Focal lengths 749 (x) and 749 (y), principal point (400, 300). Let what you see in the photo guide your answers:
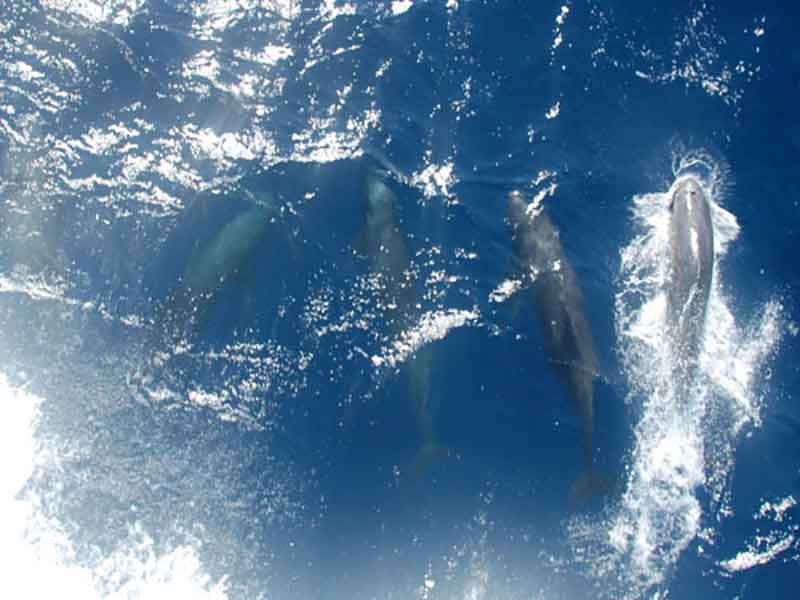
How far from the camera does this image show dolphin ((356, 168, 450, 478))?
16.6 m

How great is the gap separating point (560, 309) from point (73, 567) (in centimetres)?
1205

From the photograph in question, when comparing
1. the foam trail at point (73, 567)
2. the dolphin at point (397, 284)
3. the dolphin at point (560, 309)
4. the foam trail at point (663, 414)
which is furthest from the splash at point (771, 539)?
the foam trail at point (73, 567)

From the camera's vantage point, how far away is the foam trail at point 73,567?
15523 mm

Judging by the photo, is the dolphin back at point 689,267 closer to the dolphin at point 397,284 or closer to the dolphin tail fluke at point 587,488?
the dolphin tail fluke at point 587,488

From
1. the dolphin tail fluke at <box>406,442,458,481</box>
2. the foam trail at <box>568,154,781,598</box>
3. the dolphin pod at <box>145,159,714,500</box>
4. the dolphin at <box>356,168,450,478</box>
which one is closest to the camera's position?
the foam trail at <box>568,154,781,598</box>

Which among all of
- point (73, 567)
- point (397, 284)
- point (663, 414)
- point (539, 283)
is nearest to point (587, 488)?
point (663, 414)

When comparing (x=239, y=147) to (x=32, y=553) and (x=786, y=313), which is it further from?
(x=786, y=313)

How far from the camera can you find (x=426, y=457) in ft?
53.8

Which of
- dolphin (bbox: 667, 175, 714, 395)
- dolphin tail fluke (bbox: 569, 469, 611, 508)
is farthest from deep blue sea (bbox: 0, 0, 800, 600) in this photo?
dolphin (bbox: 667, 175, 714, 395)

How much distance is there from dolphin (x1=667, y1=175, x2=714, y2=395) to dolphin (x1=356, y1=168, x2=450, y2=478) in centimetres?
575

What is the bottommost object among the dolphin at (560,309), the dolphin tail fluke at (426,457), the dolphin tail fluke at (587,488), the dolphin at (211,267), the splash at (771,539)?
the splash at (771,539)

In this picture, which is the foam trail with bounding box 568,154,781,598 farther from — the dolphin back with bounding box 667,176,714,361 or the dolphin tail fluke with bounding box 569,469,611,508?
the dolphin tail fluke with bounding box 569,469,611,508

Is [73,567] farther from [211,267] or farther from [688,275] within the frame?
[688,275]

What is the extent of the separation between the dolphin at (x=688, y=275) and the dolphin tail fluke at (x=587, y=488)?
285cm
